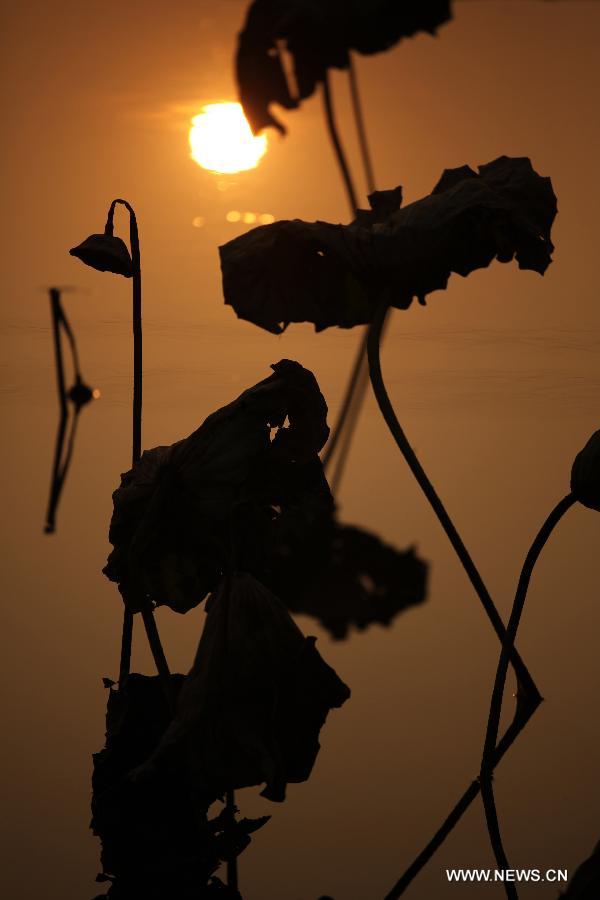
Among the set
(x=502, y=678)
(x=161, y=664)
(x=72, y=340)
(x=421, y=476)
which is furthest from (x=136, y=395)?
(x=72, y=340)

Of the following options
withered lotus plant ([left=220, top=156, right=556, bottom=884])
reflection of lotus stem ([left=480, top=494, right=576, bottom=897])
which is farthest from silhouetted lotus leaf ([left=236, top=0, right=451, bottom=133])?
reflection of lotus stem ([left=480, top=494, right=576, bottom=897])

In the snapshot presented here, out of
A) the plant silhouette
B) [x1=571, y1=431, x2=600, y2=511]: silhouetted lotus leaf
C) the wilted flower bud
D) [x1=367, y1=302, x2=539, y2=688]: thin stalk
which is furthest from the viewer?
the wilted flower bud

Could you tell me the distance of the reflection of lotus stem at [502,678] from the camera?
113 cm

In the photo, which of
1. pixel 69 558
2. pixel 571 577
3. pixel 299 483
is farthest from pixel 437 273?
pixel 69 558

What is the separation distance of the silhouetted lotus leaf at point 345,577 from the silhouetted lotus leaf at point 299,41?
59cm

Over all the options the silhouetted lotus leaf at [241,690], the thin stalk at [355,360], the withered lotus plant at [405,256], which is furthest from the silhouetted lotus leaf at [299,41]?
the silhouetted lotus leaf at [241,690]

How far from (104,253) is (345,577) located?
82 centimetres

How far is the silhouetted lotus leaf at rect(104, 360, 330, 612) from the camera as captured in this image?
102cm

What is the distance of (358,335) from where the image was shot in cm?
268

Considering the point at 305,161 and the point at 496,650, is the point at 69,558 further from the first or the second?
the point at 305,161

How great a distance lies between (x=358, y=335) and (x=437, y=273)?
1.37 m

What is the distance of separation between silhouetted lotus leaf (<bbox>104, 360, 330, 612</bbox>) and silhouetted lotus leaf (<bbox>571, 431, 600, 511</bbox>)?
0.22 metres

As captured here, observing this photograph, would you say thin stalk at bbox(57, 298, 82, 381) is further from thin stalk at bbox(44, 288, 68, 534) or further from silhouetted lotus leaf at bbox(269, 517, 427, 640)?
silhouetted lotus leaf at bbox(269, 517, 427, 640)

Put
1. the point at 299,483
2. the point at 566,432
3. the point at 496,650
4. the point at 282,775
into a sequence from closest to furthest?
the point at 282,775 → the point at 299,483 → the point at 496,650 → the point at 566,432
